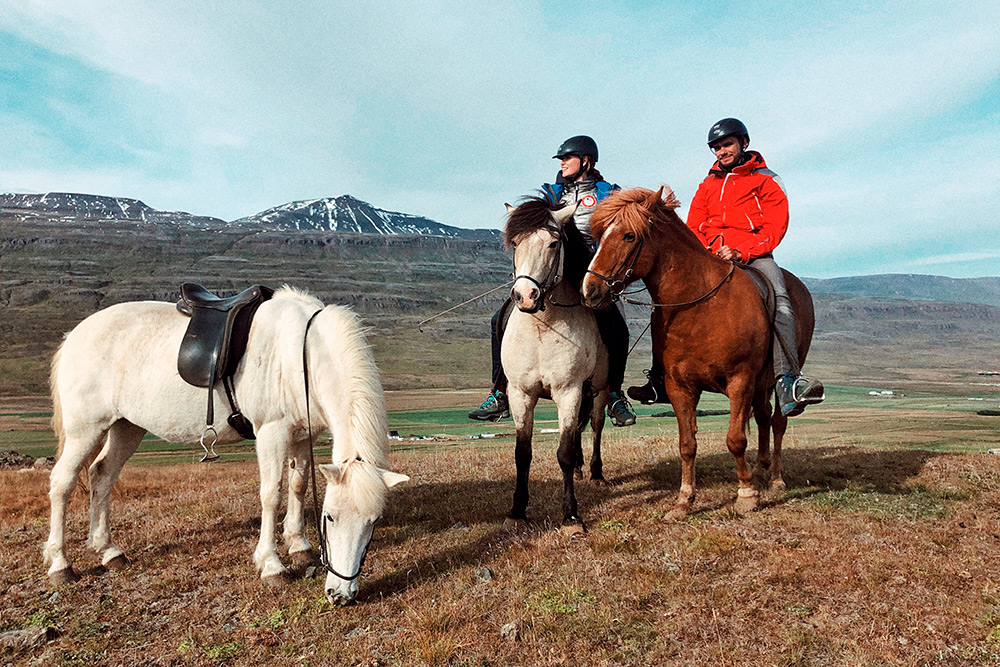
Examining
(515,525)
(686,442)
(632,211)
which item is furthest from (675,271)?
(515,525)

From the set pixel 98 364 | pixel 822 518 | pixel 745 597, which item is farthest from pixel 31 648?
pixel 822 518

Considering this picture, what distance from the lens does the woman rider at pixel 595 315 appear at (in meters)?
7.07

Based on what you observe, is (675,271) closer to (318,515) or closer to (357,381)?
(357,381)

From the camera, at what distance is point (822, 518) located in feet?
19.5

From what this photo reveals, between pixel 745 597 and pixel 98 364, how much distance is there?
6.87m

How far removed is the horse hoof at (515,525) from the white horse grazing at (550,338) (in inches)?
0.5

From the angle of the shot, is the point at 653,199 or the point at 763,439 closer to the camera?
the point at 653,199

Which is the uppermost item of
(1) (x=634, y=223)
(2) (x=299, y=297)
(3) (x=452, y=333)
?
(1) (x=634, y=223)

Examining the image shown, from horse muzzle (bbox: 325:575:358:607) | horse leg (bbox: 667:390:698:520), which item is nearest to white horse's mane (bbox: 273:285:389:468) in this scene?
horse muzzle (bbox: 325:575:358:607)

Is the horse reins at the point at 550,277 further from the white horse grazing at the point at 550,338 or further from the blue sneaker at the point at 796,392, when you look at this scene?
the blue sneaker at the point at 796,392

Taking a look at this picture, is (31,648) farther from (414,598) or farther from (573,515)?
(573,515)

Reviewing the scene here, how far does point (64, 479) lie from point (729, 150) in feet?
29.8

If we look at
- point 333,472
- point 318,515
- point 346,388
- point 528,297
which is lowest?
point 318,515

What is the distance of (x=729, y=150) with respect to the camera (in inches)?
283
